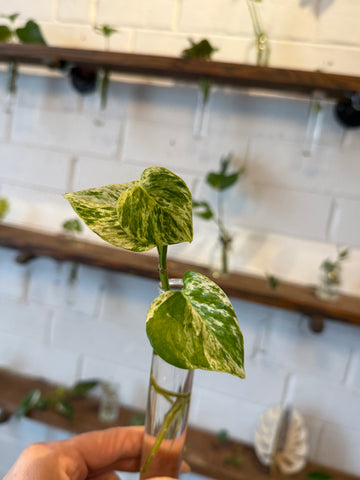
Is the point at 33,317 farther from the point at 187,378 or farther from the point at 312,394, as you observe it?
the point at 187,378

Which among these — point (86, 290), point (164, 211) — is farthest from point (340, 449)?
point (164, 211)

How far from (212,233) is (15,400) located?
2.38 feet

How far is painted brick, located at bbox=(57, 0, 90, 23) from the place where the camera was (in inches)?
40.8

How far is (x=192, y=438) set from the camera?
1.09 metres

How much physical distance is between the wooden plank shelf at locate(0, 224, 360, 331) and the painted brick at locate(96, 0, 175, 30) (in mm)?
558

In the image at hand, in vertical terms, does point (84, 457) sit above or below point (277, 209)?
below

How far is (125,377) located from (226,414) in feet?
0.96

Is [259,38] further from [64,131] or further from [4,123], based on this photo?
[4,123]

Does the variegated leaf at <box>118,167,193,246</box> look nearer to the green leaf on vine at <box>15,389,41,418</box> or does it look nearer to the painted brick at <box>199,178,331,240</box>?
the painted brick at <box>199,178,331,240</box>

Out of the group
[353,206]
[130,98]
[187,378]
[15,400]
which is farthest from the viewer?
[15,400]

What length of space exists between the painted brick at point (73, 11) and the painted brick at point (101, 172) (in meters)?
0.35

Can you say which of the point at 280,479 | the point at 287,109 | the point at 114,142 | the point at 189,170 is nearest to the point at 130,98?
the point at 114,142

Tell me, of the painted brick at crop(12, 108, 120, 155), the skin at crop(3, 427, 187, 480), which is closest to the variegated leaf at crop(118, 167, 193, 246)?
the skin at crop(3, 427, 187, 480)

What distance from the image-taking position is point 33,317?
122cm
